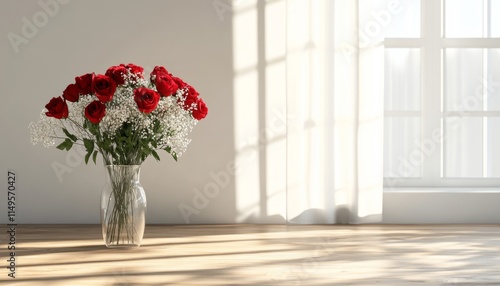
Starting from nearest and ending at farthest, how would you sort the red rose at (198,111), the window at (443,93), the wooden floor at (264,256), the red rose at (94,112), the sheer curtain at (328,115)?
the wooden floor at (264,256), the red rose at (94,112), the red rose at (198,111), the sheer curtain at (328,115), the window at (443,93)

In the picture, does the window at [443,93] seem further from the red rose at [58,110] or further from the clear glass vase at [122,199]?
the red rose at [58,110]

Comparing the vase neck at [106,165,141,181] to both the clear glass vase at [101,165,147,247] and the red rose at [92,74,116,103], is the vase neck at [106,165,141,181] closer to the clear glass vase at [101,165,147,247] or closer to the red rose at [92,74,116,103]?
the clear glass vase at [101,165,147,247]

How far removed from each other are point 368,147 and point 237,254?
1331 mm

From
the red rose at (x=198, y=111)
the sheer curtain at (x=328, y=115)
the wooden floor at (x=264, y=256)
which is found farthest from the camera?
the sheer curtain at (x=328, y=115)

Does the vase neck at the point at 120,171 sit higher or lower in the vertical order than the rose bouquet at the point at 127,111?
lower

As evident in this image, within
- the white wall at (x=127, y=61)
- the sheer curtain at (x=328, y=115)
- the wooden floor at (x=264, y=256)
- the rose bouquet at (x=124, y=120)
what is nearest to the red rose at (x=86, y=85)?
the rose bouquet at (x=124, y=120)

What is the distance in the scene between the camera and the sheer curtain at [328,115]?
4.16m

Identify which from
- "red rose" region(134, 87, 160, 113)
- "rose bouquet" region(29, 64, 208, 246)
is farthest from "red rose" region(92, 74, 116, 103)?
"red rose" region(134, 87, 160, 113)

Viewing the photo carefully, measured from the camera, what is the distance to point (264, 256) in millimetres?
3100

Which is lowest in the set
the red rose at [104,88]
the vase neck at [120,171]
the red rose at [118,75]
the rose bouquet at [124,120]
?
the vase neck at [120,171]

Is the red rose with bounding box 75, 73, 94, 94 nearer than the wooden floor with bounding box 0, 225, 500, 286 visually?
No

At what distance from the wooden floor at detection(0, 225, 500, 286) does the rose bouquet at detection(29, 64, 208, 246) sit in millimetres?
213

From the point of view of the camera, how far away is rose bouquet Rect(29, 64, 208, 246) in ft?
9.84

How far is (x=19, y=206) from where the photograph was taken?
4.20 metres
